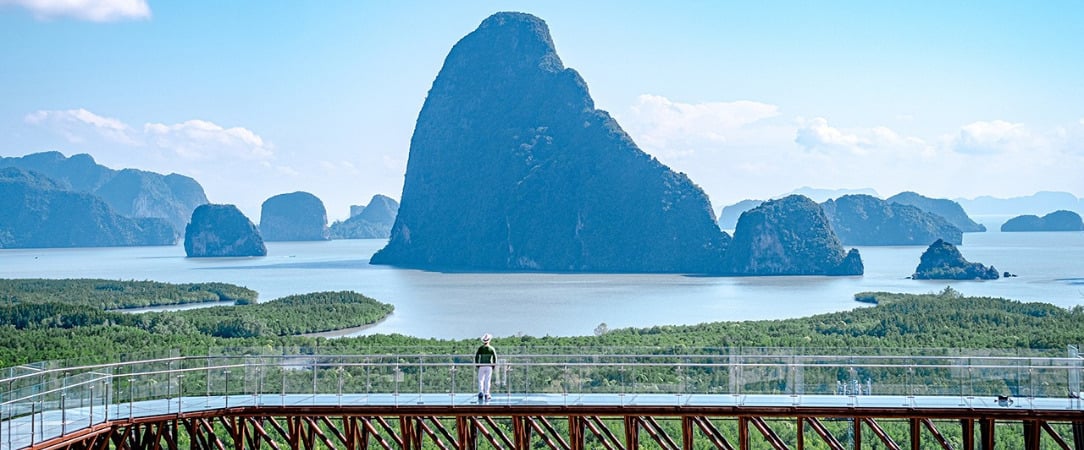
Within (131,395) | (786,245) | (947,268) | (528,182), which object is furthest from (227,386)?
(528,182)

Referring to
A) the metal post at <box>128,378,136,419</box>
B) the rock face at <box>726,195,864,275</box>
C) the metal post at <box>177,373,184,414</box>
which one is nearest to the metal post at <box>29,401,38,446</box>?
the metal post at <box>128,378,136,419</box>

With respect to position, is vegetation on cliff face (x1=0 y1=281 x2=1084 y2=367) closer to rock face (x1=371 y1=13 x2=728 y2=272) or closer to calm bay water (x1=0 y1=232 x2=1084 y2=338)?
calm bay water (x1=0 y1=232 x2=1084 y2=338)

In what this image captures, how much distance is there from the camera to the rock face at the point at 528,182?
165 m

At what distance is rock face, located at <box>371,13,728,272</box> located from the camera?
16488cm

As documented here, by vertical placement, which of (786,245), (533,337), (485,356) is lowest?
(533,337)

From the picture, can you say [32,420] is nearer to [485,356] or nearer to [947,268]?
[485,356]

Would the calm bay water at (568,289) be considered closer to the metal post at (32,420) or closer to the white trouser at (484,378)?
the white trouser at (484,378)

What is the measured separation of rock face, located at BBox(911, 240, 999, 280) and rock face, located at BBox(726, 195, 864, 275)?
1645cm

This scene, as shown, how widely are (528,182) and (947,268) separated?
65261mm

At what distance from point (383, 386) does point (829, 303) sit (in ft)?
259

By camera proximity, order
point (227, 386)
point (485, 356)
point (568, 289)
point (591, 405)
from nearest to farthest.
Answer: point (591, 405), point (485, 356), point (227, 386), point (568, 289)

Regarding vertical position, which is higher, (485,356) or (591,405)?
(485,356)

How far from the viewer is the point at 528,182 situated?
175m

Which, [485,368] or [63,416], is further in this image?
[485,368]
